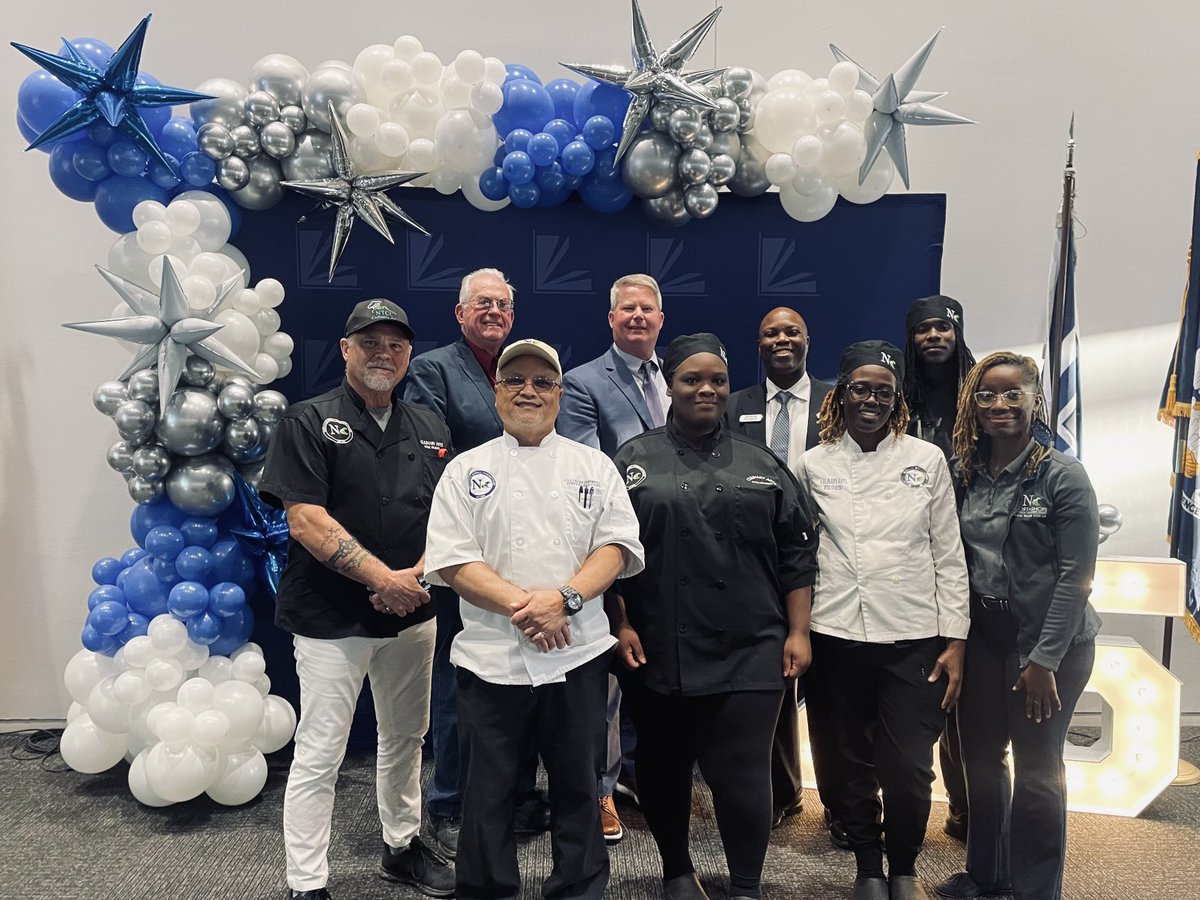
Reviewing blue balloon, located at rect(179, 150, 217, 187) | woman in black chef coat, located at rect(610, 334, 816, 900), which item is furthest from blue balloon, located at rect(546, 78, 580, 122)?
woman in black chef coat, located at rect(610, 334, 816, 900)

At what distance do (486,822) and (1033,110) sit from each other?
13.7ft

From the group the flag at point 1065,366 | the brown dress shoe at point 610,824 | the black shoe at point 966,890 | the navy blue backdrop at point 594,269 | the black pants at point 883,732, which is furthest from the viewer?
the flag at point 1065,366

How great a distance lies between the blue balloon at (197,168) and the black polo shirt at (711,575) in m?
2.22

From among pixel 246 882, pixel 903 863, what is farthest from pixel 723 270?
pixel 246 882

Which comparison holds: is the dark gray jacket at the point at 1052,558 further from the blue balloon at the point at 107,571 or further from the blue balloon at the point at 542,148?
the blue balloon at the point at 107,571

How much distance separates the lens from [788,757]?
3.11 m

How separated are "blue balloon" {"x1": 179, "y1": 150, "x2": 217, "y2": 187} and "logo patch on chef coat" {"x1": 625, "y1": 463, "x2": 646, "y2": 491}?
2193 millimetres

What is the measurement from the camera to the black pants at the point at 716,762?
91.5 inches

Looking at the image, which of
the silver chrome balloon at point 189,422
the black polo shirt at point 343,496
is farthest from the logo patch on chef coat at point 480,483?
the silver chrome balloon at point 189,422

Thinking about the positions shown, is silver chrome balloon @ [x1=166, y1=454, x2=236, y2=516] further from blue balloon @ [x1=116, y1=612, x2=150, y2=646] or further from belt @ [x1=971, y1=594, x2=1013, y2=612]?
belt @ [x1=971, y1=594, x2=1013, y2=612]

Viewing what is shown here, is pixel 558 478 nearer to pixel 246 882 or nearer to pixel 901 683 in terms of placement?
pixel 901 683

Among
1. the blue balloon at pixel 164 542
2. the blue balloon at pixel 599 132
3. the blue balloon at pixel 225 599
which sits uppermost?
the blue balloon at pixel 599 132

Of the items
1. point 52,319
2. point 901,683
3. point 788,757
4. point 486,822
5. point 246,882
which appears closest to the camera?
point 486,822

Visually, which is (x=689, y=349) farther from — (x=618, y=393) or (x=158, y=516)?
(x=158, y=516)
